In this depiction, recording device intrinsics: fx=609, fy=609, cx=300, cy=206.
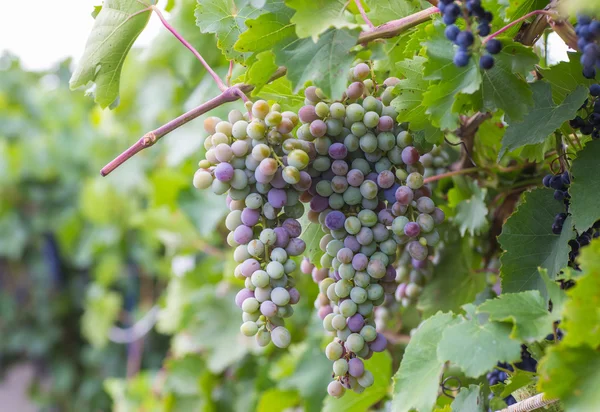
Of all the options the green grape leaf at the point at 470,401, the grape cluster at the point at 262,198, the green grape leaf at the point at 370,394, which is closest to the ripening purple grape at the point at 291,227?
the grape cluster at the point at 262,198

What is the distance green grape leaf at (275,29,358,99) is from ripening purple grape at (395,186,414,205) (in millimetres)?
104

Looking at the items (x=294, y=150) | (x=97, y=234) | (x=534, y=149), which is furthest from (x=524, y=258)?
(x=97, y=234)

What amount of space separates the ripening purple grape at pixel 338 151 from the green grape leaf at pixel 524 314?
0.56 feet

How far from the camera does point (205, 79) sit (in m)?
1.36

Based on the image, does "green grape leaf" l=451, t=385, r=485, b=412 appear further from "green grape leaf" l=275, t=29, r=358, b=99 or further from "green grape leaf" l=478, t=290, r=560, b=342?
"green grape leaf" l=275, t=29, r=358, b=99

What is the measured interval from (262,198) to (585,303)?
27 cm

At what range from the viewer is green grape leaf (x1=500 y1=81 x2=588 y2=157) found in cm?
51

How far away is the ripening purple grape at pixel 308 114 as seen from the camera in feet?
1.75

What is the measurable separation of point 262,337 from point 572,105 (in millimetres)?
330

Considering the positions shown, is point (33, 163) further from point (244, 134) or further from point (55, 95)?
point (244, 134)

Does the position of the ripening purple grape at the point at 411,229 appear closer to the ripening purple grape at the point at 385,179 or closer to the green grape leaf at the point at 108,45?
the ripening purple grape at the point at 385,179

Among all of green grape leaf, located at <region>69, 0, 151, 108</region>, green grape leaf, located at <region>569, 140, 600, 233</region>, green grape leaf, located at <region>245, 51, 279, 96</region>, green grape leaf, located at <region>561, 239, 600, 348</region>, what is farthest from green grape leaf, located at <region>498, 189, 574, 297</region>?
green grape leaf, located at <region>69, 0, 151, 108</region>

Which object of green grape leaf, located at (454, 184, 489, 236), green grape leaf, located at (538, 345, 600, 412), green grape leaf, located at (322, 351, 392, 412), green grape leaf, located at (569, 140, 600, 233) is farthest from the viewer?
green grape leaf, located at (322, 351, 392, 412)

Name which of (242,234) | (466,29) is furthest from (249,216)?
(466,29)
